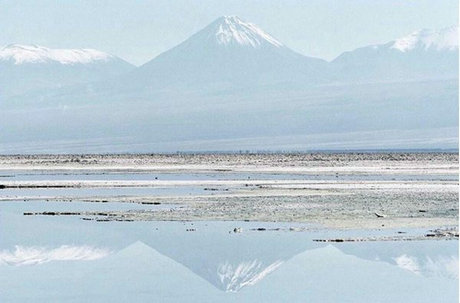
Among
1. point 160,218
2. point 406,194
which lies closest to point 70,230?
point 160,218

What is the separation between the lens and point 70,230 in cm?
3042

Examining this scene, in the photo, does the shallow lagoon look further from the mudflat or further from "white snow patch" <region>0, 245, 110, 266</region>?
the mudflat

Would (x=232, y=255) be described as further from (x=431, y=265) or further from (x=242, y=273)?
(x=431, y=265)

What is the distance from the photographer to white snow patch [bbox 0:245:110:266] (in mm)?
24469

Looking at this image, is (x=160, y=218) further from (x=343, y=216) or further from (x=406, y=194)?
(x=406, y=194)

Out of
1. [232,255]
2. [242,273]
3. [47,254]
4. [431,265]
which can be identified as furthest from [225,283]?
[47,254]

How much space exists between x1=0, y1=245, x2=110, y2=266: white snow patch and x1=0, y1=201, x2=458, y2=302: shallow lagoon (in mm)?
22

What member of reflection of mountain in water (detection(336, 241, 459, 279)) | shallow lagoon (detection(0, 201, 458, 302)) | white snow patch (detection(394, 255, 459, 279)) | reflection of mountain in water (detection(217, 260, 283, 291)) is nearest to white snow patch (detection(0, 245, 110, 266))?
shallow lagoon (detection(0, 201, 458, 302))

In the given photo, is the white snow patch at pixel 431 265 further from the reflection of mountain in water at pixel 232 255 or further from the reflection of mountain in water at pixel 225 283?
the reflection of mountain in water at pixel 232 255

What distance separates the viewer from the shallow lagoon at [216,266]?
1950cm

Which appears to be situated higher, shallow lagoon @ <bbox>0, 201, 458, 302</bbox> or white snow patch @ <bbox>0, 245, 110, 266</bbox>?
shallow lagoon @ <bbox>0, 201, 458, 302</bbox>

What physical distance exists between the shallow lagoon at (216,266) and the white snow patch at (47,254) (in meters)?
0.02

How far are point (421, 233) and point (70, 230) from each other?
916 centimetres

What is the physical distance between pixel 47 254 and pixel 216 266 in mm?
4539
